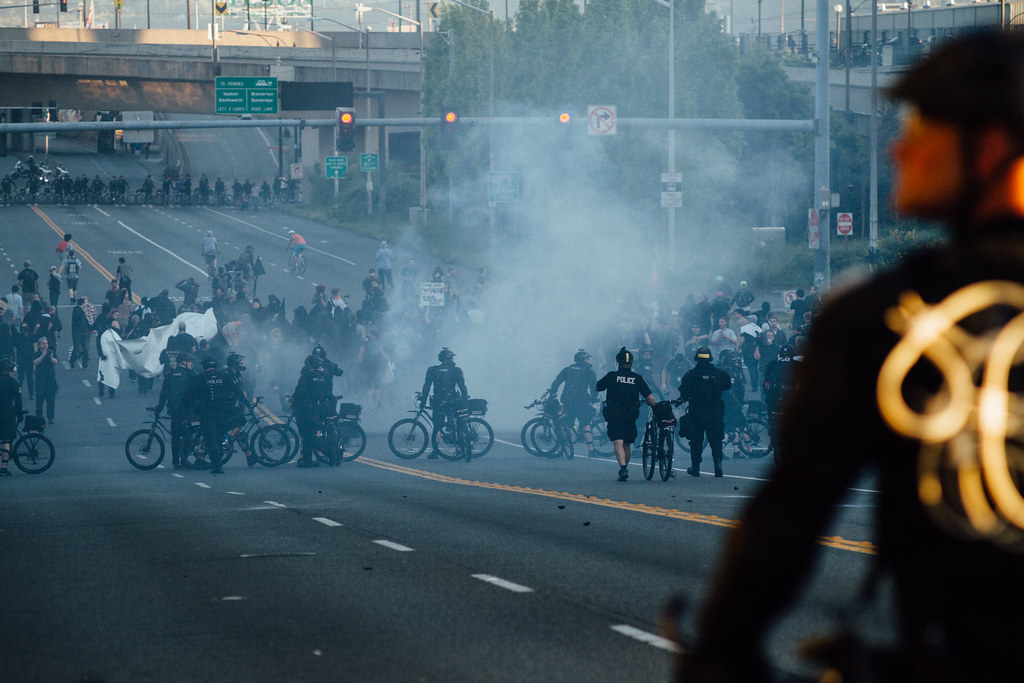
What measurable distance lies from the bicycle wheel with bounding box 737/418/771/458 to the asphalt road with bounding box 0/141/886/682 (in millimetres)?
1642

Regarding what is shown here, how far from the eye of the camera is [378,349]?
29719 millimetres

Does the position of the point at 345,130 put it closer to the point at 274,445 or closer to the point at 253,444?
the point at 274,445

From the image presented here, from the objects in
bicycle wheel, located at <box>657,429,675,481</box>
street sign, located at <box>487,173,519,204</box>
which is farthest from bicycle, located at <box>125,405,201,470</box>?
street sign, located at <box>487,173,519,204</box>

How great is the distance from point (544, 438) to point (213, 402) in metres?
5.33

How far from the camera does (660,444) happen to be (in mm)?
18781

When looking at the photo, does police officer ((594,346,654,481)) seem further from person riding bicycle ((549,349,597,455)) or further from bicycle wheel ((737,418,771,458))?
person riding bicycle ((549,349,597,455))

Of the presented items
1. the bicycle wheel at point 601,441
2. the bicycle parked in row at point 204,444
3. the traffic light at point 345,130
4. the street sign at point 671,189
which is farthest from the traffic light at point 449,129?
the bicycle parked in row at point 204,444

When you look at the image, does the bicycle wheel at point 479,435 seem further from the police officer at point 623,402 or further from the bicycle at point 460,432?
the police officer at point 623,402

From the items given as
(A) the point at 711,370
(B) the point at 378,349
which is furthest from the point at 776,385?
(B) the point at 378,349

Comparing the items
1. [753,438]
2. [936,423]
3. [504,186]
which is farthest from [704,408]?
[504,186]

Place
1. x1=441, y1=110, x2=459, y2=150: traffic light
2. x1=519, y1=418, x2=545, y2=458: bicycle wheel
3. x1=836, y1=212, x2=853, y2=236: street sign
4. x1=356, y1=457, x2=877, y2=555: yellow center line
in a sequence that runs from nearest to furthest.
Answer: x1=356, y1=457, x2=877, y2=555: yellow center line < x1=519, y1=418, x2=545, y2=458: bicycle wheel < x1=441, y1=110, x2=459, y2=150: traffic light < x1=836, y1=212, x2=853, y2=236: street sign

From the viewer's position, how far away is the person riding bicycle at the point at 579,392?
77.8 feet

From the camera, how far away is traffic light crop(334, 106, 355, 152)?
3541 cm

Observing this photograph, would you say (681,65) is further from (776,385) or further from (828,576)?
(828,576)
